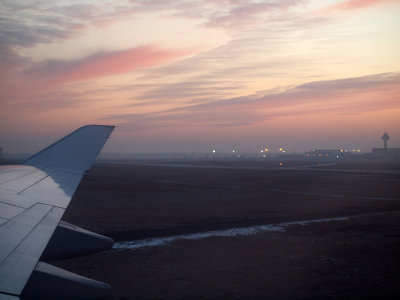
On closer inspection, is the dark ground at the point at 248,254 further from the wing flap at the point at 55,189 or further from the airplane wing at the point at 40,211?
the airplane wing at the point at 40,211

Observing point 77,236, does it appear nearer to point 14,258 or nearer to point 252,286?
point 14,258

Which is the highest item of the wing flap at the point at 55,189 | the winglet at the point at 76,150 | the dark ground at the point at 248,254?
the winglet at the point at 76,150

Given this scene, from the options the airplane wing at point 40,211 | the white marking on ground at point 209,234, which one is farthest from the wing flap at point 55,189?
the white marking on ground at point 209,234

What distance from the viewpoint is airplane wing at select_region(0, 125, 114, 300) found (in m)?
2.93

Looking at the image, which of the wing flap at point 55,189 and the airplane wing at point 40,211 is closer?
the airplane wing at point 40,211

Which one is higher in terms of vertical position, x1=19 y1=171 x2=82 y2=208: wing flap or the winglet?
the winglet

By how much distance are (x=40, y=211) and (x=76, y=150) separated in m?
2.66

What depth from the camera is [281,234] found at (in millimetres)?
12781

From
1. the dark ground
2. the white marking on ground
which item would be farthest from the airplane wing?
the white marking on ground

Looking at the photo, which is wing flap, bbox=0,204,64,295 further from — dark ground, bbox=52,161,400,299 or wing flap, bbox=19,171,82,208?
dark ground, bbox=52,161,400,299

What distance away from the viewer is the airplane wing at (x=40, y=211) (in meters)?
2.93

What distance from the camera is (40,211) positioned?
4.52 meters

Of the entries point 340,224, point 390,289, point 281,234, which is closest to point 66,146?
point 390,289

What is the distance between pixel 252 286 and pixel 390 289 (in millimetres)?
2859
